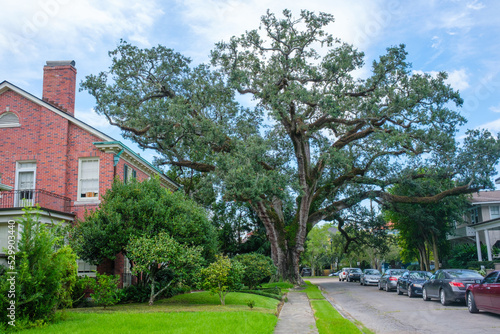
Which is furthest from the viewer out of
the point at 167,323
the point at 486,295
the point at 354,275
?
the point at 354,275

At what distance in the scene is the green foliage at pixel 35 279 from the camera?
403 inches

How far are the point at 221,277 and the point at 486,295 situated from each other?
8754 mm

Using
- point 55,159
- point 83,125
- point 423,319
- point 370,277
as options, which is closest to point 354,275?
point 370,277

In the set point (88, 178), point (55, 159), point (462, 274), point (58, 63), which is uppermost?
point (58, 63)

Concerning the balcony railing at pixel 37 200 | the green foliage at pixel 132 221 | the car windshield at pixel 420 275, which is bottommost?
the car windshield at pixel 420 275

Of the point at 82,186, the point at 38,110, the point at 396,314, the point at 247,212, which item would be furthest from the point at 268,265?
the point at 247,212

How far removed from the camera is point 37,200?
19.7 m

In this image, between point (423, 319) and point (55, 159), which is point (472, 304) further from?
point (55, 159)

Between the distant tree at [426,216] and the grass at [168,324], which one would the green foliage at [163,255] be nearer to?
the grass at [168,324]

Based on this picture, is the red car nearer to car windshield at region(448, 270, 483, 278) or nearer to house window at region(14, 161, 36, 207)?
car windshield at region(448, 270, 483, 278)

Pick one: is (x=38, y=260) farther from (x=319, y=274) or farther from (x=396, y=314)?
(x=319, y=274)

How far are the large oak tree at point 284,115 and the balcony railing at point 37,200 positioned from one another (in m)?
7.38

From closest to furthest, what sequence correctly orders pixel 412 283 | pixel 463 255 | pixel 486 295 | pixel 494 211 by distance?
pixel 486 295 < pixel 412 283 < pixel 463 255 < pixel 494 211

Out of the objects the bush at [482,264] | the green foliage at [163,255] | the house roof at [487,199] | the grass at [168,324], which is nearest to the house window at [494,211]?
the house roof at [487,199]
